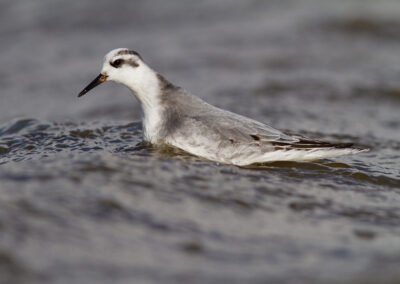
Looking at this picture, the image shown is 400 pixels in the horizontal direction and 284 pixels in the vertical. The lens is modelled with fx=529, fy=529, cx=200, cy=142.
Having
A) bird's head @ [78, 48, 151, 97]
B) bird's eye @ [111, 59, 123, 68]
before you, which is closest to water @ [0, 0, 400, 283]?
bird's head @ [78, 48, 151, 97]

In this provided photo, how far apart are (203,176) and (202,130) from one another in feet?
2.15

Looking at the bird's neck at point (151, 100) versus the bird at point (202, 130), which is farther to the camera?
the bird's neck at point (151, 100)

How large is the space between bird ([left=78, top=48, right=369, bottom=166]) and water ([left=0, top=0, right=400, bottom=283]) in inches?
5.5

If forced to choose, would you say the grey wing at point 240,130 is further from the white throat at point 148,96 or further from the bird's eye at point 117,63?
the bird's eye at point 117,63

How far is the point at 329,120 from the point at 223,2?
7.33 metres

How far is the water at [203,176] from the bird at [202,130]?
0.14 metres

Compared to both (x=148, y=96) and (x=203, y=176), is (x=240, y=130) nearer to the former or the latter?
(x=203, y=176)

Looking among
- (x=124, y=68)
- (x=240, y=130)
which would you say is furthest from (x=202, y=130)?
(x=124, y=68)

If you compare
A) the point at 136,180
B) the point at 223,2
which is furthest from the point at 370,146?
the point at 223,2

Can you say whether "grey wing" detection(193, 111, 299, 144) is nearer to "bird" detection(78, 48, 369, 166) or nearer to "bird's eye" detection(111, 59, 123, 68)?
"bird" detection(78, 48, 369, 166)

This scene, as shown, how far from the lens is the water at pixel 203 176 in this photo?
3.53 metres

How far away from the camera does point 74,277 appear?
3256 millimetres

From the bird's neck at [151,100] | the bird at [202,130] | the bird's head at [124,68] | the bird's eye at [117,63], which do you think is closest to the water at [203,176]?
the bird at [202,130]

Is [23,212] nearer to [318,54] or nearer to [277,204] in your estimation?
[277,204]
